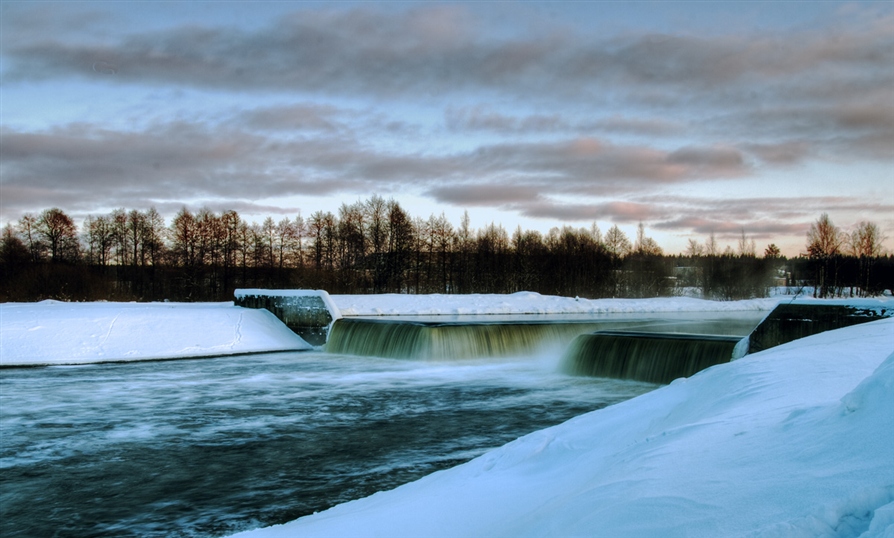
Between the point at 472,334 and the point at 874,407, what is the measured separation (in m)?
15.4

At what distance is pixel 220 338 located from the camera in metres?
19.7

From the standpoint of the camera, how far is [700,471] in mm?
3252

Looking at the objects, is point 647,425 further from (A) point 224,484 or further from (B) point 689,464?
(A) point 224,484

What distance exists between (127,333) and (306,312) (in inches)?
203

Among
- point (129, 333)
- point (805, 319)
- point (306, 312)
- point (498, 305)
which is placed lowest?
point (129, 333)

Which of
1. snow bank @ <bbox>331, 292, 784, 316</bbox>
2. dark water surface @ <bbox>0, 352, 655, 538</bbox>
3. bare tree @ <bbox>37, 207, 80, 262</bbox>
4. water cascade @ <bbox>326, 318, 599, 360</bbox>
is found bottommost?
dark water surface @ <bbox>0, 352, 655, 538</bbox>

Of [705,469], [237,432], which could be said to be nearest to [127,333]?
[237,432]

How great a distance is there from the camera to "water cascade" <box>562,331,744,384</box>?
13242mm

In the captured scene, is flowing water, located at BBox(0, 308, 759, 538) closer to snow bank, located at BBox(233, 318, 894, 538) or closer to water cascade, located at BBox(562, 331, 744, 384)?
water cascade, located at BBox(562, 331, 744, 384)

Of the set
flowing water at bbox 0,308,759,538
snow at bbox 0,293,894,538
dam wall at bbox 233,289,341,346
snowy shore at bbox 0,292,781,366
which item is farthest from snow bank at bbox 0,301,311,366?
snow at bbox 0,293,894,538

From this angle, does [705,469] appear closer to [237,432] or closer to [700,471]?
[700,471]

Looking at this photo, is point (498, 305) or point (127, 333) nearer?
point (127, 333)

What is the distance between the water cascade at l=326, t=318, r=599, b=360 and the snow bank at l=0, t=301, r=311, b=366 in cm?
245

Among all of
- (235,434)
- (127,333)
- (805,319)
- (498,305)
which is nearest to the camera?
(235,434)
